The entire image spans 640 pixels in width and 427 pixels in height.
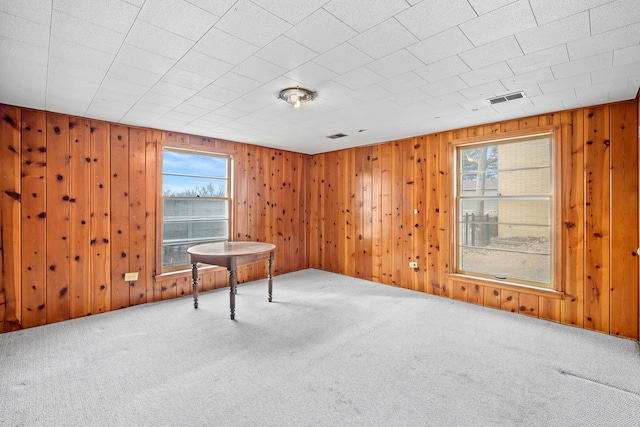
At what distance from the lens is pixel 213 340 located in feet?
8.71

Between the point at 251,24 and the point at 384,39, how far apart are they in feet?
2.54

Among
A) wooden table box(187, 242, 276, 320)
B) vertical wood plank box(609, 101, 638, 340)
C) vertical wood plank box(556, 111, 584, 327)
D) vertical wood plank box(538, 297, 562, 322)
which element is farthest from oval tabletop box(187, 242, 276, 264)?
vertical wood plank box(609, 101, 638, 340)

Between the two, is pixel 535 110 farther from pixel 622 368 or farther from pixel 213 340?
pixel 213 340

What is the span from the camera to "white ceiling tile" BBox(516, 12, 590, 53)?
61.9 inches

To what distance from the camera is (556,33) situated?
5.51 ft

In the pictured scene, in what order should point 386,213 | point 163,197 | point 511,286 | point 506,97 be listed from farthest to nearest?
1. point 386,213
2. point 163,197
3. point 511,286
4. point 506,97

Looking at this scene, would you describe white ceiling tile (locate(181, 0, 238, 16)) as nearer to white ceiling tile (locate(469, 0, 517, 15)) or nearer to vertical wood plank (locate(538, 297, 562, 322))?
white ceiling tile (locate(469, 0, 517, 15))

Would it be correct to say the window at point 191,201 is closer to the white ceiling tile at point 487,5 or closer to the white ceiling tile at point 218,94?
the white ceiling tile at point 218,94

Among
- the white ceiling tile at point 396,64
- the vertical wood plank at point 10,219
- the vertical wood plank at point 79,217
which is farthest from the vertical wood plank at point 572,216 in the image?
the vertical wood plank at point 10,219

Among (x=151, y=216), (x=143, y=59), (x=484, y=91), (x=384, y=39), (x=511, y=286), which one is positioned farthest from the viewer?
(x=151, y=216)

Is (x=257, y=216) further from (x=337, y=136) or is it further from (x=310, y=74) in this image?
(x=310, y=74)

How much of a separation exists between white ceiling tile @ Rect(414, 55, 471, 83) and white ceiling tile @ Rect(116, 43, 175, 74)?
179 cm

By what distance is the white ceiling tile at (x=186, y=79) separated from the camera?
2176 mm

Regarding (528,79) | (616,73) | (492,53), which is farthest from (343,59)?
(616,73)
